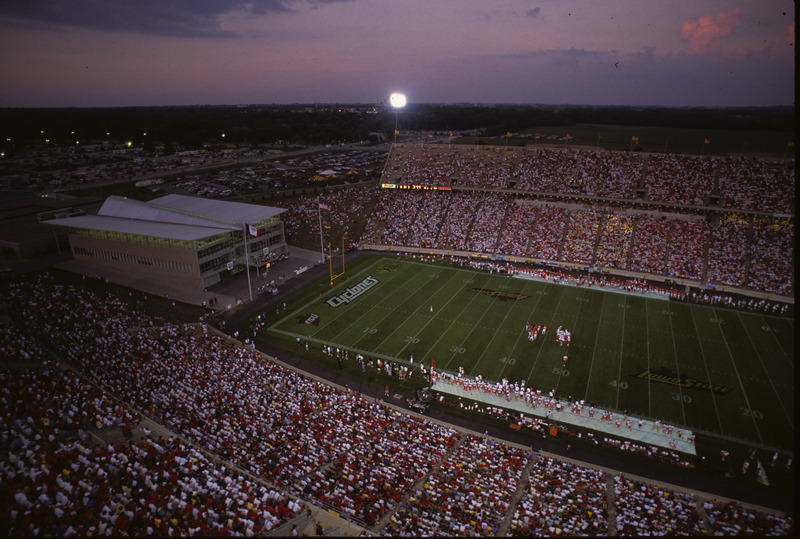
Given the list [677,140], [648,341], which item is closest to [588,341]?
[648,341]

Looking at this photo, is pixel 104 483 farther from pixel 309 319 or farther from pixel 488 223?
pixel 488 223

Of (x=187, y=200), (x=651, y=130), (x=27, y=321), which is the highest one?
(x=651, y=130)

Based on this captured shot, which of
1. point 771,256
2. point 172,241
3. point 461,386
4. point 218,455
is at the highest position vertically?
point 172,241

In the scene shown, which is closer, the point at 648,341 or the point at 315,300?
the point at 648,341

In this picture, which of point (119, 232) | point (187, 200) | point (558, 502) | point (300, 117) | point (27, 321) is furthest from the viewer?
point (300, 117)

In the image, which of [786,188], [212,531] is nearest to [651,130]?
[786,188]

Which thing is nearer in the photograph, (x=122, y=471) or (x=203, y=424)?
(x=122, y=471)

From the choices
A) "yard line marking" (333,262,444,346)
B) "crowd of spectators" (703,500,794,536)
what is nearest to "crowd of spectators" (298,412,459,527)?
"crowd of spectators" (703,500,794,536)

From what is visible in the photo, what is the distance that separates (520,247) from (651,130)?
47436mm

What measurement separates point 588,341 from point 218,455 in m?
22.9

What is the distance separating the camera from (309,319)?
3278 cm

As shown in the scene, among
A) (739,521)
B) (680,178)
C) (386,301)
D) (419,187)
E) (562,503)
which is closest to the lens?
(739,521)

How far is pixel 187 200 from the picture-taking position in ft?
153

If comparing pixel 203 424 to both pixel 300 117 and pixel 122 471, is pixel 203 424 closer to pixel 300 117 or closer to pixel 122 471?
pixel 122 471
